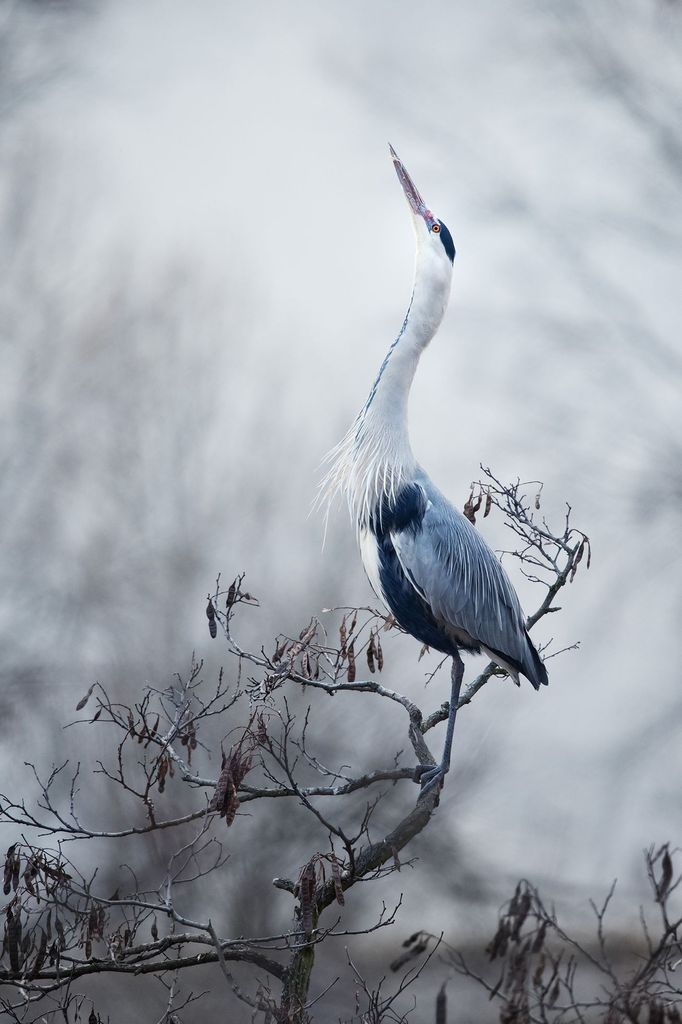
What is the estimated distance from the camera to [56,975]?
1.69m

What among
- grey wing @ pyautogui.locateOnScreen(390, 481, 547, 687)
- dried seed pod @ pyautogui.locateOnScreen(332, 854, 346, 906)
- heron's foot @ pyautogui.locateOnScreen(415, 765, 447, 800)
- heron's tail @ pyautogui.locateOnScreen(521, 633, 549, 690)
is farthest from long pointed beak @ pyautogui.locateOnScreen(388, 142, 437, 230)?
dried seed pod @ pyautogui.locateOnScreen(332, 854, 346, 906)

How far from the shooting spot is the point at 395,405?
225cm

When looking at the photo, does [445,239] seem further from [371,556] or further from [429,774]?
[429,774]

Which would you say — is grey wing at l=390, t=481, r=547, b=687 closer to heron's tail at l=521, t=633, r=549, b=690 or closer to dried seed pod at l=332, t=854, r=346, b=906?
heron's tail at l=521, t=633, r=549, b=690

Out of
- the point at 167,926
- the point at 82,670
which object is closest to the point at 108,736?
the point at 82,670

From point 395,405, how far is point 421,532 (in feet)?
0.92

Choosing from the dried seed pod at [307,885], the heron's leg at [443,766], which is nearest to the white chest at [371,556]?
the heron's leg at [443,766]

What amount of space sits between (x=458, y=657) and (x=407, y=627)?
125 mm

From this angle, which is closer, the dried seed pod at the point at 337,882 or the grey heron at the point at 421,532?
the dried seed pod at the point at 337,882

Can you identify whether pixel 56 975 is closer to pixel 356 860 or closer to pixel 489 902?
pixel 356 860

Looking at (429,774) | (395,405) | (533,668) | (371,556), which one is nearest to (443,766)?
(429,774)

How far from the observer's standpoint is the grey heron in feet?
7.13

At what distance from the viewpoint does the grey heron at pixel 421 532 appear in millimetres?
2174

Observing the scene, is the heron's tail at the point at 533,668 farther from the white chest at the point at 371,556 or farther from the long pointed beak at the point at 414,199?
the long pointed beak at the point at 414,199
